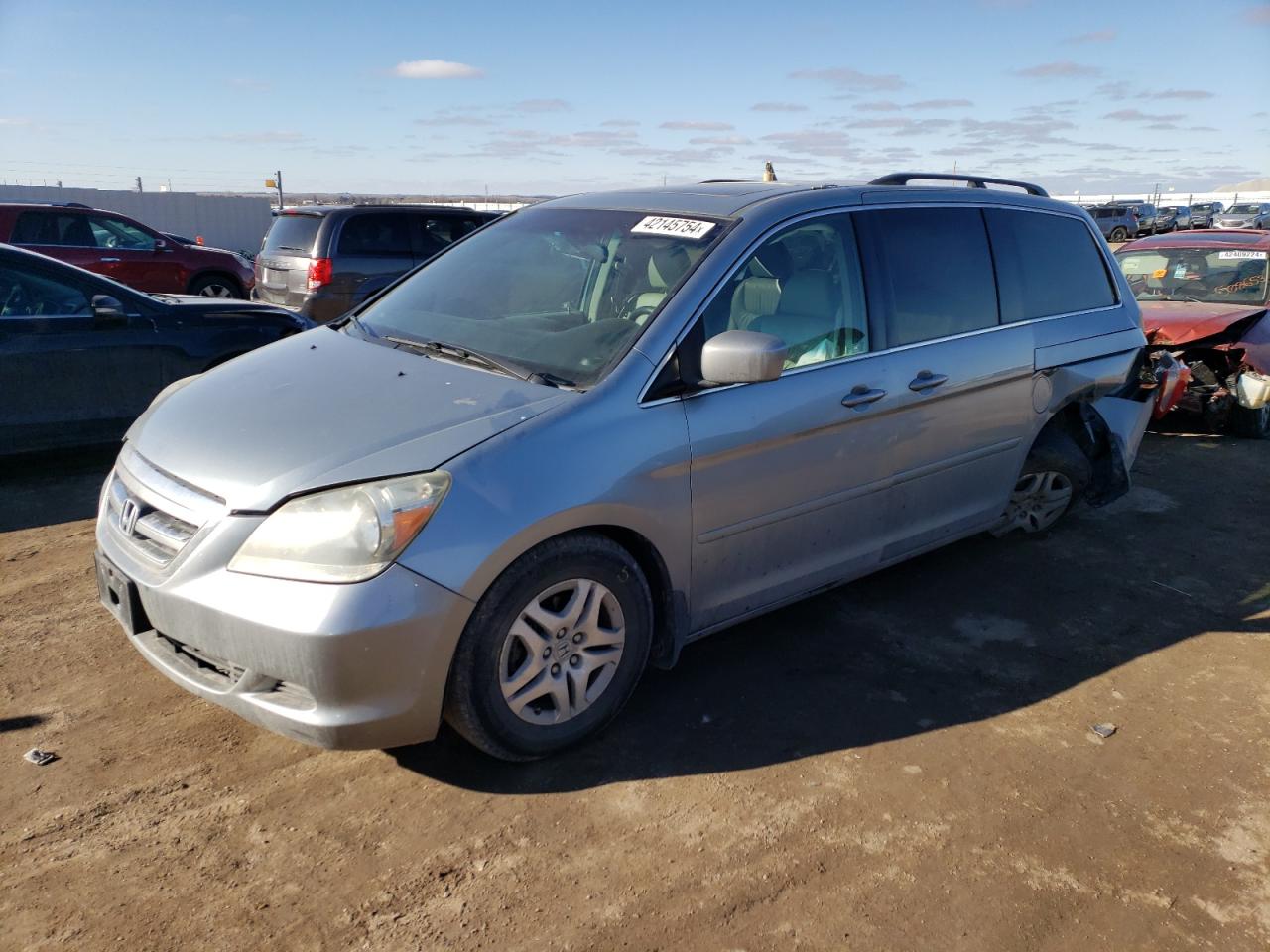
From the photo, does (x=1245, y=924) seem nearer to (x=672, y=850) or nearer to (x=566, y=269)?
(x=672, y=850)

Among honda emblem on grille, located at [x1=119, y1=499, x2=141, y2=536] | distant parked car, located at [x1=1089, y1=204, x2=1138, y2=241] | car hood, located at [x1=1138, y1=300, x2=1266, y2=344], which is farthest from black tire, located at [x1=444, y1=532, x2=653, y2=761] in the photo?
distant parked car, located at [x1=1089, y1=204, x2=1138, y2=241]

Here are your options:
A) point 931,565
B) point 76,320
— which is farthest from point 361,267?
point 931,565

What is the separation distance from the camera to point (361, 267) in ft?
36.3

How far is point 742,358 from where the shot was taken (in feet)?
10.8

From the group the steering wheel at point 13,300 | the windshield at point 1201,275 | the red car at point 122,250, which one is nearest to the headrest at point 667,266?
the steering wheel at point 13,300

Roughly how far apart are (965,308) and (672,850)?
2.77 metres

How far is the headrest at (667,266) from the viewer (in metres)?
3.62

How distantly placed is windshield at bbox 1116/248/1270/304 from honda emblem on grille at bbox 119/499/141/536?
8103 mm

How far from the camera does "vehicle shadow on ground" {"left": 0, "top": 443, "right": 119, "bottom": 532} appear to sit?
18.2ft

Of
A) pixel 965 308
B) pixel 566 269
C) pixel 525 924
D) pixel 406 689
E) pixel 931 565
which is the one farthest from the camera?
pixel 931 565

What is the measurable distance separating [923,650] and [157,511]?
2921 mm

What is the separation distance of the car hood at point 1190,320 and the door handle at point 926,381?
14.2 ft

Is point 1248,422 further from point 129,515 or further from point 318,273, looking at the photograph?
point 318,273

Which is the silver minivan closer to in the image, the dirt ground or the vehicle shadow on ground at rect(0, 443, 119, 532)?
the dirt ground
